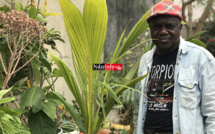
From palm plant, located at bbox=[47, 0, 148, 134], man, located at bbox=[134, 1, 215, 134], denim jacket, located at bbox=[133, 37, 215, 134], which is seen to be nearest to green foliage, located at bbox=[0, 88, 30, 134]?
palm plant, located at bbox=[47, 0, 148, 134]

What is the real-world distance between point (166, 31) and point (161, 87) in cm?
37

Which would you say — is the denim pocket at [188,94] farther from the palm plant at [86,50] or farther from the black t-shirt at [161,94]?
the palm plant at [86,50]

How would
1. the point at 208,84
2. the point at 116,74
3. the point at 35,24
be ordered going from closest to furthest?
the point at 208,84
the point at 35,24
the point at 116,74

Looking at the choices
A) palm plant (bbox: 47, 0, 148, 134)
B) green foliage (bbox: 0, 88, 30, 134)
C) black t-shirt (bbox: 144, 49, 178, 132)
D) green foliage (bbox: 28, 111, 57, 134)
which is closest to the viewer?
green foliage (bbox: 0, 88, 30, 134)

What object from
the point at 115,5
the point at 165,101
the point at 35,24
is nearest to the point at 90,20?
the point at 35,24

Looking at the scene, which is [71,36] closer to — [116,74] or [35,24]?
[35,24]

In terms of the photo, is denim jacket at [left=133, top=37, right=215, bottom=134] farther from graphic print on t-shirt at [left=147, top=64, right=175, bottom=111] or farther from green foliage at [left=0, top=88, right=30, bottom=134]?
green foliage at [left=0, top=88, right=30, bottom=134]

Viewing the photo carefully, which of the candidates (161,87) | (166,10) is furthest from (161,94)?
(166,10)

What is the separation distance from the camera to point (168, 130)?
68.1 inches

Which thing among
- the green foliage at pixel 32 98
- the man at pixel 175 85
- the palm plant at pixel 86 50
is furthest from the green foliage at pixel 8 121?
the man at pixel 175 85

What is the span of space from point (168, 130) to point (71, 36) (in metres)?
0.97

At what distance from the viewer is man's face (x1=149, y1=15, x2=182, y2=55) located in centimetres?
177

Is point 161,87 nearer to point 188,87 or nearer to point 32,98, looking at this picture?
point 188,87

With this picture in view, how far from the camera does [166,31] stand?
1.77 meters
